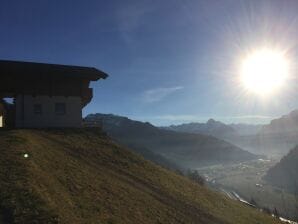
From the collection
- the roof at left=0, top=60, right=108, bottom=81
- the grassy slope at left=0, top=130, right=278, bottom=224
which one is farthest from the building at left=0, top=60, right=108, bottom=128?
the grassy slope at left=0, top=130, right=278, bottom=224

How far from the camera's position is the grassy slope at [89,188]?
22.7 metres

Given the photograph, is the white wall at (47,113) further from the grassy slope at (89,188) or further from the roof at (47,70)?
the grassy slope at (89,188)

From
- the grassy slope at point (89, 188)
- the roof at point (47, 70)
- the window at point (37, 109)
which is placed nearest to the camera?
the grassy slope at point (89, 188)

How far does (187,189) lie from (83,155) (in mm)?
11591

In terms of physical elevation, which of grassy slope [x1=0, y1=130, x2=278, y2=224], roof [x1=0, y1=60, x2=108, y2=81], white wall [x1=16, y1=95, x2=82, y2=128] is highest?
roof [x1=0, y1=60, x2=108, y2=81]

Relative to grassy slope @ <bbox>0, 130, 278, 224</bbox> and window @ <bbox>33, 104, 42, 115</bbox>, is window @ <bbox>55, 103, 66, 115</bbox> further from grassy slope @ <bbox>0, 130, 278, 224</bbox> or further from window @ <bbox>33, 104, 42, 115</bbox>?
grassy slope @ <bbox>0, 130, 278, 224</bbox>

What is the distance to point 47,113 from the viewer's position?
177ft

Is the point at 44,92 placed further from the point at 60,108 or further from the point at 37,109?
the point at 60,108

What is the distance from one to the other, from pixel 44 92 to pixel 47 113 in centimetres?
295

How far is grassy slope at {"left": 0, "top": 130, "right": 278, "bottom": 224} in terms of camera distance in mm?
22719

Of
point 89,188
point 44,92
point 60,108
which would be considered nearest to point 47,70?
point 44,92

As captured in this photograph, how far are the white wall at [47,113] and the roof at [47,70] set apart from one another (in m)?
3.38

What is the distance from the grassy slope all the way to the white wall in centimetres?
535

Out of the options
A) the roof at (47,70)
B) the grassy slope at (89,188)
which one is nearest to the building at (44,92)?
the roof at (47,70)
